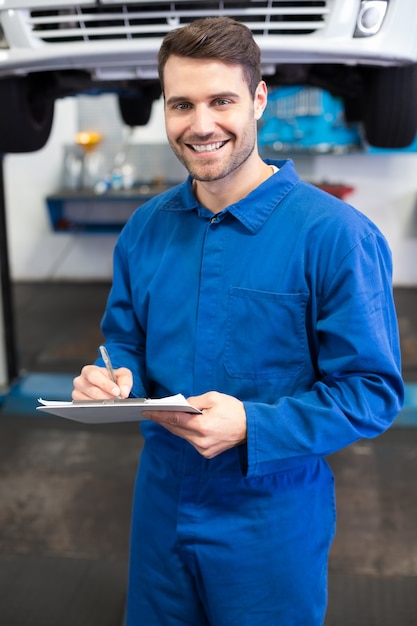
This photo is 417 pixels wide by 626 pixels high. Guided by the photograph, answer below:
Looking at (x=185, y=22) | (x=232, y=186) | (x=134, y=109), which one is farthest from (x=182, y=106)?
(x=134, y=109)

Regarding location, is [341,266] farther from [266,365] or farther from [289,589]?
[289,589]

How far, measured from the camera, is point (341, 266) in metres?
1.13

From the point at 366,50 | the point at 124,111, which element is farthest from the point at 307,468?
the point at 124,111

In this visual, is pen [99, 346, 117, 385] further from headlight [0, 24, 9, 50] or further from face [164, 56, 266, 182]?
headlight [0, 24, 9, 50]

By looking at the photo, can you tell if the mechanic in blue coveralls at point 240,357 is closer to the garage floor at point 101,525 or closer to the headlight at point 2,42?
the garage floor at point 101,525

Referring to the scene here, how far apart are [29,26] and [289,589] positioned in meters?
2.11

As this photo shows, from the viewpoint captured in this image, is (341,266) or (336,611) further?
(336,611)

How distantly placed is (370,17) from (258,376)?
159 centimetres

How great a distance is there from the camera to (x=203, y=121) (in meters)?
1.14

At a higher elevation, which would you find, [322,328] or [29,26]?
[29,26]

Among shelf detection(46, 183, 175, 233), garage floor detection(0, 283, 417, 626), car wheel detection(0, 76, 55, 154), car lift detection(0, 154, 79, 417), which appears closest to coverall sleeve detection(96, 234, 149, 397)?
garage floor detection(0, 283, 417, 626)

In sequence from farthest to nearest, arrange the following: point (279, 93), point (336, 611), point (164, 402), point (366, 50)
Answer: point (279, 93)
point (366, 50)
point (336, 611)
point (164, 402)

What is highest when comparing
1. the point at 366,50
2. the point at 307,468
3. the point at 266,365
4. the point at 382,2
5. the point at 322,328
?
the point at 382,2

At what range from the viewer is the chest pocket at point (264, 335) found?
120 centimetres
